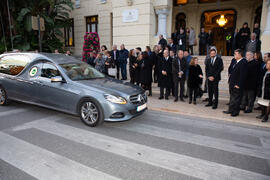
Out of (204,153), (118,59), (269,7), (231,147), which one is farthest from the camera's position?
(118,59)

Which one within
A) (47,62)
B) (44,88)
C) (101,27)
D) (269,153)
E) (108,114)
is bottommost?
(269,153)

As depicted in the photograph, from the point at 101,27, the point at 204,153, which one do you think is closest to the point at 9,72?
the point at 204,153

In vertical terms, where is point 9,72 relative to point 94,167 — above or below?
above

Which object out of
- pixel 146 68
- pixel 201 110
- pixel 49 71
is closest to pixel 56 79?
pixel 49 71

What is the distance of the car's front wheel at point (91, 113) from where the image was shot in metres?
4.79

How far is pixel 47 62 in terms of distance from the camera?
5.72m

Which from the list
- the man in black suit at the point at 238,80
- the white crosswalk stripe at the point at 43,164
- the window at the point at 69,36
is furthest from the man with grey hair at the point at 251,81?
the window at the point at 69,36

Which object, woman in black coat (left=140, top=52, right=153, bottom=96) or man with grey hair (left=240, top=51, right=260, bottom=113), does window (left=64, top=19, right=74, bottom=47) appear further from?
man with grey hair (left=240, top=51, right=260, bottom=113)

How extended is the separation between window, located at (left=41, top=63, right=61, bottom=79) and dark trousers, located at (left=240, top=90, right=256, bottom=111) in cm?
577

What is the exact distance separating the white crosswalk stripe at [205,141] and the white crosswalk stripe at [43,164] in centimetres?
188

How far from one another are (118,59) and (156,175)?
9116 mm

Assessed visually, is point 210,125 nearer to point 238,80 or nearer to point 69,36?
point 238,80

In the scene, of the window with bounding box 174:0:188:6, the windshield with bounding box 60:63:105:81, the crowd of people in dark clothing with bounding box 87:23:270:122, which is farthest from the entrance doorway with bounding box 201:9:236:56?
the windshield with bounding box 60:63:105:81

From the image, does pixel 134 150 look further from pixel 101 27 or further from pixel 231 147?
pixel 101 27
